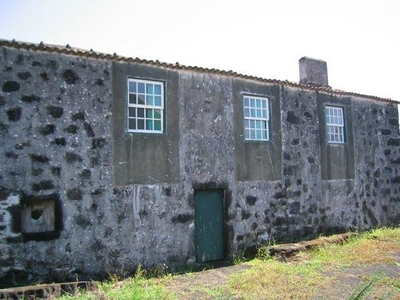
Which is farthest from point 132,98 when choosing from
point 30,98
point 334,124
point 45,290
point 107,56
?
point 334,124

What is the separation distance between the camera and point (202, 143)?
369 inches

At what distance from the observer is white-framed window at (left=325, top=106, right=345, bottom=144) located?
1226 centimetres

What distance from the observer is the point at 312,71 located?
1338 cm

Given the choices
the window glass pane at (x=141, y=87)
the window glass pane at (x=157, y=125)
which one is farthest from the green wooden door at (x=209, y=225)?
the window glass pane at (x=141, y=87)

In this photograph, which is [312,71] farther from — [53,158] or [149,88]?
[53,158]

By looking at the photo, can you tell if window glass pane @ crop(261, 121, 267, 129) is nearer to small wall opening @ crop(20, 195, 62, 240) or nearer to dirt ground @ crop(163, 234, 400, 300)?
dirt ground @ crop(163, 234, 400, 300)

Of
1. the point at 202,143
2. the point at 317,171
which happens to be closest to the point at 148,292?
the point at 202,143

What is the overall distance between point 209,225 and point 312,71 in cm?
778

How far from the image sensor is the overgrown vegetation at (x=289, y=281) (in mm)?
6398

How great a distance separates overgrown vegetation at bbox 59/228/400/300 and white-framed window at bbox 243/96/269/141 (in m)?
3.47

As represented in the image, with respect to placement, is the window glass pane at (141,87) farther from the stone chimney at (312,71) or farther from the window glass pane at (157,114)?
the stone chimney at (312,71)

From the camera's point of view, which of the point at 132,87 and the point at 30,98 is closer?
the point at 30,98

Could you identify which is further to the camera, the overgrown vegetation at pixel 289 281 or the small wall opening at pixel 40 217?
the small wall opening at pixel 40 217

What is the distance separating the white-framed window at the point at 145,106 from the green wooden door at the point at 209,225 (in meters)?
2.24
